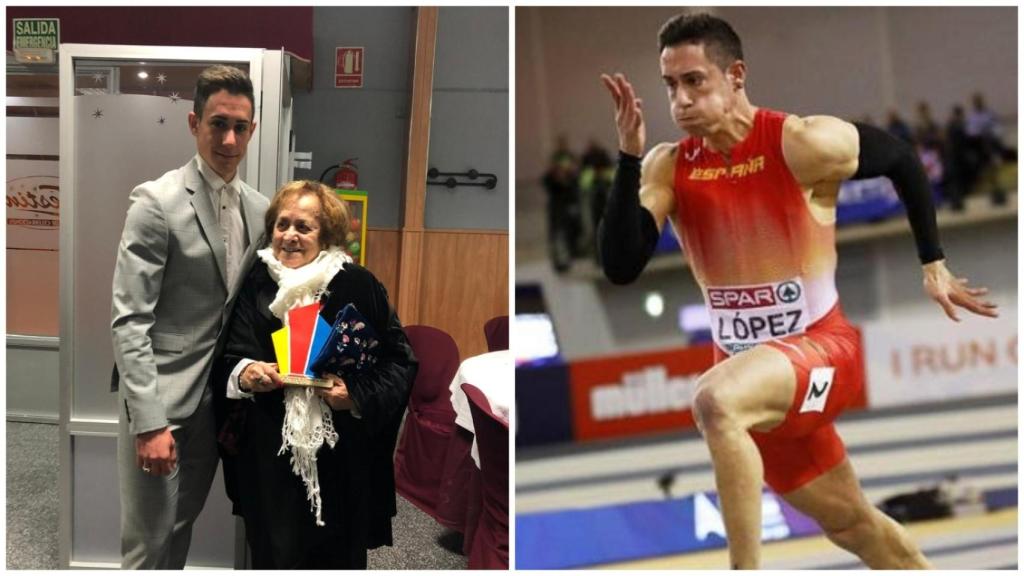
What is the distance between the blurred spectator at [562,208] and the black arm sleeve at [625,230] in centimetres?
7

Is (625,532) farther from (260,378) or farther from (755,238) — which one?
(260,378)

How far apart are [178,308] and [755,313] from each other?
1.42 m

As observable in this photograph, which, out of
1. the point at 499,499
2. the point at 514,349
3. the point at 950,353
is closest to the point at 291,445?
the point at 514,349

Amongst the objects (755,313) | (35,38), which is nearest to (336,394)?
(755,313)

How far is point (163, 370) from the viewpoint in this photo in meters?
1.94

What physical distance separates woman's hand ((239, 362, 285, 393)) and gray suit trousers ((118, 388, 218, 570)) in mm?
195

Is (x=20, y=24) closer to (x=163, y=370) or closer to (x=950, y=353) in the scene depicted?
(x=163, y=370)

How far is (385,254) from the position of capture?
4.65 meters

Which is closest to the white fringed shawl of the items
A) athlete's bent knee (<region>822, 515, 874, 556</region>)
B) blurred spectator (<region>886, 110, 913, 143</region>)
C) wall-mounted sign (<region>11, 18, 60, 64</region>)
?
athlete's bent knee (<region>822, 515, 874, 556</region>)

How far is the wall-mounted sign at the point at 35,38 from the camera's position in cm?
372

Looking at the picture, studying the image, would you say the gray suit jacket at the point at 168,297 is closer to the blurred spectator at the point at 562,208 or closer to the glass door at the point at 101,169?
the glass door at the point at 101,169

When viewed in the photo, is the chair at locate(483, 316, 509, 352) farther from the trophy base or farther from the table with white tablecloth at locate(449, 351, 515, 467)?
the trophy base

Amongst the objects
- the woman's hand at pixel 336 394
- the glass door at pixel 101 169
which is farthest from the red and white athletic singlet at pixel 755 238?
the glass door at pixel 101 169

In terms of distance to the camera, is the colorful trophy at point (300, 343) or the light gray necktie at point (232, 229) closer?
the colorful trophy at point (300, 343)
